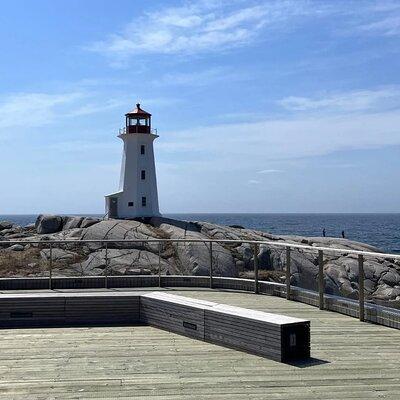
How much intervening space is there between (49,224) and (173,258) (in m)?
13.0

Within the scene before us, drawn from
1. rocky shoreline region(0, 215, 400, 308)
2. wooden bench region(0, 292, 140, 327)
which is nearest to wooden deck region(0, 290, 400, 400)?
wooden bench region(0, 292, 140, 327)

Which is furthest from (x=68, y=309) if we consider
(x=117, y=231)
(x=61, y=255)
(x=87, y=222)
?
(x=87, y=222)

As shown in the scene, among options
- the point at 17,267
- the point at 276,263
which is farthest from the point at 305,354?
the point at 17,267

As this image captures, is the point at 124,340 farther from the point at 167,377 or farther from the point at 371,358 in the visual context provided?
the point at 371,358

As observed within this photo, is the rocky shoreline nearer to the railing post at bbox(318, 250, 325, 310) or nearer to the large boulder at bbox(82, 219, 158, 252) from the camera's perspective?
the large boulder at bbox(82, 219, 158, 252)

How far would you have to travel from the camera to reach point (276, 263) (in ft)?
62.2

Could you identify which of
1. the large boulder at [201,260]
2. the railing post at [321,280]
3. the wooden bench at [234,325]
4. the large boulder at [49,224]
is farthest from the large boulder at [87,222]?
the wooden bench at [234,325]

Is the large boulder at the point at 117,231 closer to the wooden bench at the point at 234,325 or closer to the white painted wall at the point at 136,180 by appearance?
the white painted wall at the point at 136,180

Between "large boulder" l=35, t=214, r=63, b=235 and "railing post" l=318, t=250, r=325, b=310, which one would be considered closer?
"railing post" l=318, t=250, r=325, b=310

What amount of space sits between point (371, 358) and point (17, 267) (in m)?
14.2

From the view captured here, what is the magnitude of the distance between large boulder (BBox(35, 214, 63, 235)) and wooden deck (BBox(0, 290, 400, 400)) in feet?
85.8

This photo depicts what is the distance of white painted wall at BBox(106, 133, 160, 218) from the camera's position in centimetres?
3778

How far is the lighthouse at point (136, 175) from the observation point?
37812 millimetres

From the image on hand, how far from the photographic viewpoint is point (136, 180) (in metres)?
38.2
